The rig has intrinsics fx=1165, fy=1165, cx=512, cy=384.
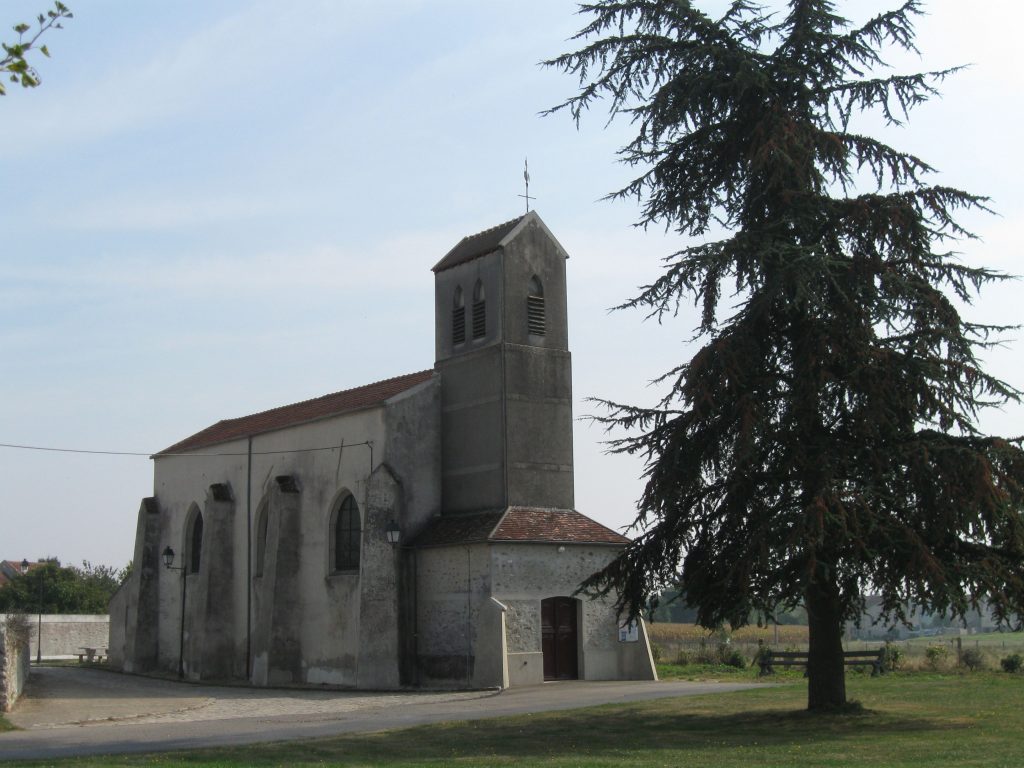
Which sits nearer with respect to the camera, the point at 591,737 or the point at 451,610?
the point at 591,737

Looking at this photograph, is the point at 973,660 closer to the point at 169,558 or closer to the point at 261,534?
the point at 261,534

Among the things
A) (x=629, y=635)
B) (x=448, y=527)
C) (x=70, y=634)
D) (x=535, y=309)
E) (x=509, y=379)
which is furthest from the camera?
(x=70, y=634)

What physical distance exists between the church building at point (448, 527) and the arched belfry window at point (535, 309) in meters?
0.06

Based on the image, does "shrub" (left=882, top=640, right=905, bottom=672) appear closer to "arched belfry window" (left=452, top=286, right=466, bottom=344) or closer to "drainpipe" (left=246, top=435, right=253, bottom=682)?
"arched belfry window" (left=452, top=286, right=466, bottom=344)

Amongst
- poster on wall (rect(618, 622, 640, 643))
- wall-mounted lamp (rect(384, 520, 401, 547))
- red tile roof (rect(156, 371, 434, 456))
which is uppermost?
red tile roof (rect(156, 371, 434, 456))

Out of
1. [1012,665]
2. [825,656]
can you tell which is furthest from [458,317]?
[825,656]

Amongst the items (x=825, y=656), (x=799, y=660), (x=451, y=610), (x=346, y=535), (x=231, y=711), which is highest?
(x=346, y=535)

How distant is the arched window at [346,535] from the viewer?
33.0 metres

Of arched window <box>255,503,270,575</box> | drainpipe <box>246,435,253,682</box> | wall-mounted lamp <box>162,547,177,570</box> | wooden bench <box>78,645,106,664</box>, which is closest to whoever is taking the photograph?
drainpipe <box>246,435,253,682</box>

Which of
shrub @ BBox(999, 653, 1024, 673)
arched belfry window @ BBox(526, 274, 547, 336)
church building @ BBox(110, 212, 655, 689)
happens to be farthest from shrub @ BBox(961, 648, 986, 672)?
arched belfry window @ BBox(526, 274, 547, 336)

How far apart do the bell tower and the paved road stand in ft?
19.2

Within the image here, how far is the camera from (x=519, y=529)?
30203 millimetres

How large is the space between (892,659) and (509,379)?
12.6 meters

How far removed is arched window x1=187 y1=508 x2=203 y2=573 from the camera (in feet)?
139
